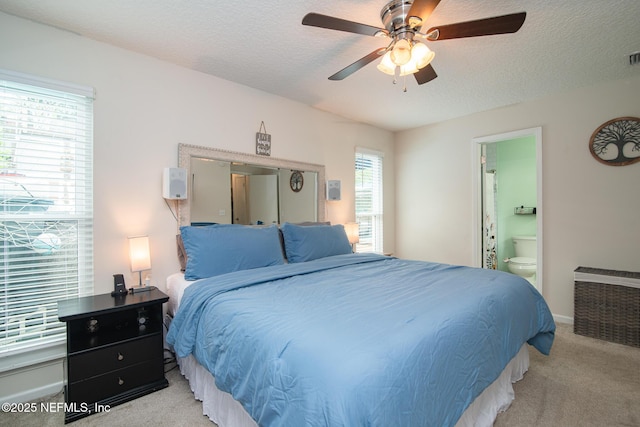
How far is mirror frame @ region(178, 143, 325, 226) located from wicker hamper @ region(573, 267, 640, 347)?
294 centimetres

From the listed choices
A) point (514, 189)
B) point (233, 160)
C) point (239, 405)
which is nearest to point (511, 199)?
point (514, 189)

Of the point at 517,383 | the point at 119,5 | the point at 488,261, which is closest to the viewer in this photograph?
the point at 119,5

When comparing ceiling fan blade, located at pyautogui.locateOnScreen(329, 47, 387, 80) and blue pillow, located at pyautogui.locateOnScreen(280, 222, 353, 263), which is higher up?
ceiling fan blade, located at pyautogui.locateOnScreen(329, 47, 387, 80)

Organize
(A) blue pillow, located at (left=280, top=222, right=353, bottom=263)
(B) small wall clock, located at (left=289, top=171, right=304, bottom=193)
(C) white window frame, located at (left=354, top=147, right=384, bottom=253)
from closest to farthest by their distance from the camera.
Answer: (A) blue pillow, located at (left=280, top=222, right=353, bottom=263) < (B) small wall clock, located at (left=289, top=171, right=304, bottom=193) < (C) white window frame, located at (left=354, top=147, right=384, bottom=253)

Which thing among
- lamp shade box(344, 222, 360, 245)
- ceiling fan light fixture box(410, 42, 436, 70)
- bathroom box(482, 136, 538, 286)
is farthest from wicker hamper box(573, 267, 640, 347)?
ceiling fan light fixture box(410, 42, 436, 70)

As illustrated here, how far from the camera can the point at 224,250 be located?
7.92 ft

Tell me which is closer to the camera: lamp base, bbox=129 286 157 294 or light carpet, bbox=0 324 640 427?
light carpet, bbox=0 324 640 427

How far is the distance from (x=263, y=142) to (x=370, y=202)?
81.9 inches

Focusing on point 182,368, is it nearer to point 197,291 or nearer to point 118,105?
point 197,291

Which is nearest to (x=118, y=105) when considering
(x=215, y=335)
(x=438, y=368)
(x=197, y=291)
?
(x=197, y=291)

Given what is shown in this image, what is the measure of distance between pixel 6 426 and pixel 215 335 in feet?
4.77

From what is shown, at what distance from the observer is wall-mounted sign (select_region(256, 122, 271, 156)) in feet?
10.8

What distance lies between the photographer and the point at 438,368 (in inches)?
46.9

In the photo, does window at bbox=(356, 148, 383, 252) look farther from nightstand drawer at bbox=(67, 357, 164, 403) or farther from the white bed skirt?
nightstand drawer at bbox=(67, 357, 164, 403)
